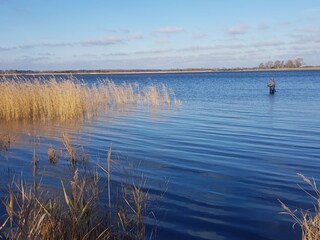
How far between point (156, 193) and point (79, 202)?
2.34 meters

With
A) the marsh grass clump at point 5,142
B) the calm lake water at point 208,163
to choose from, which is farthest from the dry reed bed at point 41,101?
the marsh grass clump at point 5,142

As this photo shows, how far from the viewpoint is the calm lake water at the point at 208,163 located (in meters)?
4.93

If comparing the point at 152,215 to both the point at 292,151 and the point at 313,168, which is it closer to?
the point at 313,168

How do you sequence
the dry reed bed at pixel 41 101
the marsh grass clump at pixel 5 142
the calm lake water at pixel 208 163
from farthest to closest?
the dry reed bed at pixel 41 101, the marsh grass clump at pixel 5 142, the calm lake water at pixel 208 163

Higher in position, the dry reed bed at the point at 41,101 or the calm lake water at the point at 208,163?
the dry reed bed at the point at 41,101

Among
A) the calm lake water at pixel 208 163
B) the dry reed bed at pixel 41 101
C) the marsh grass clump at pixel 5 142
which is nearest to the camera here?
the calm lake water at pixel 208 163

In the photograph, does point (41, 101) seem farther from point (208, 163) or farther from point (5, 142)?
point (208, 163)

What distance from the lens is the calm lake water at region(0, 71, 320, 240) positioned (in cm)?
493

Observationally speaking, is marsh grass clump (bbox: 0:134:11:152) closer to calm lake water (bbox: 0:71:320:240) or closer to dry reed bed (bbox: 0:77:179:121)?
calm lake water (bbox: 0:71:320:240)

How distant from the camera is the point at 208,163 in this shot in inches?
312

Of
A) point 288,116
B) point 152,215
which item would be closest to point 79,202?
point 152,215

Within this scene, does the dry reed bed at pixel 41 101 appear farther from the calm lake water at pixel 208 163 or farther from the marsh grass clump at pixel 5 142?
the marsh grass clump at pixel 5 142

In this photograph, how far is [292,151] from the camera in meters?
8.97

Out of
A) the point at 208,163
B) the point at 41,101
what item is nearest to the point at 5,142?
the point at 208,163
